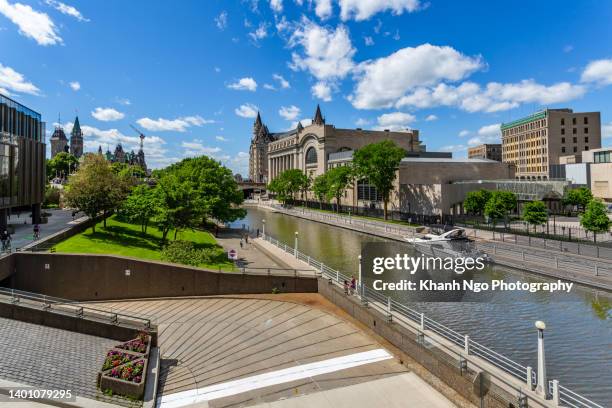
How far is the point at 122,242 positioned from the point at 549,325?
33.0 meters

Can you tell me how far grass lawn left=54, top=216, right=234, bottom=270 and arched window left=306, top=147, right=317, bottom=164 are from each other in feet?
251

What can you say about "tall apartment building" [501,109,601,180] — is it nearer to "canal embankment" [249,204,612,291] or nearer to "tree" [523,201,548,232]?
"tree" [523,201,548,232]

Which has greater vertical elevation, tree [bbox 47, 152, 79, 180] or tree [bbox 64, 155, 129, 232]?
tree [bbox 47, 152, 79, 180]

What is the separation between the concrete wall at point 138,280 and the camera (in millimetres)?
24000

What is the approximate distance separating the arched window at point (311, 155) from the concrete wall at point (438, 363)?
101m

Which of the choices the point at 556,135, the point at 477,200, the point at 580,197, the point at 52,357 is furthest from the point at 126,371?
the point at 556,135

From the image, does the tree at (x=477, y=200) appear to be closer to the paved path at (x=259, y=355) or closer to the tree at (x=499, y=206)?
the tree at (x=499, y=206)

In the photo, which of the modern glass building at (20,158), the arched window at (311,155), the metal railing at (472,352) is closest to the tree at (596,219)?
the metal railing at (472,352)

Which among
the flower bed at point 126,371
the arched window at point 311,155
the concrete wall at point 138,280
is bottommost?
the flower bed at point 126,371

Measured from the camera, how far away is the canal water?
15.3m

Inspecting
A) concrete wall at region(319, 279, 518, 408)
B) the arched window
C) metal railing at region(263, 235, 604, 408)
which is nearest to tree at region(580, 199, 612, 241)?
metal railing at region(263, 235, 604, 408)

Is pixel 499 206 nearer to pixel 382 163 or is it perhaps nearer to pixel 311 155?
pixel 382 163

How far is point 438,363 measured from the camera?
13.3 m

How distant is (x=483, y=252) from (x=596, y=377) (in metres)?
20.4
